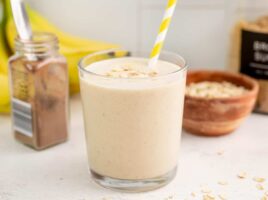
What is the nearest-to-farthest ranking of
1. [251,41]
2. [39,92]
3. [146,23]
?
[39,92], [251,41], [146,23]

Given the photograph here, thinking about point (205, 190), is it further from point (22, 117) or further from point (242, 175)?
point (22, 117)

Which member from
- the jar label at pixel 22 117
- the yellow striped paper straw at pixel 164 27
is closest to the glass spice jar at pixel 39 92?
the jar label at pixel 22 117

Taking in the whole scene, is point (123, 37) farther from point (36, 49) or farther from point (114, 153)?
point (114, 153)

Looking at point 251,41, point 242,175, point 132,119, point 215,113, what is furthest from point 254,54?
point 132,119

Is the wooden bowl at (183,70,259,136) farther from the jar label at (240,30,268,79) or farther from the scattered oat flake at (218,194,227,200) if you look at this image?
the scattered oat flake at (218,194,227,200)

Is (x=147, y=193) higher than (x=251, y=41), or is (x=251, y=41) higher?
(x=251, y=41)

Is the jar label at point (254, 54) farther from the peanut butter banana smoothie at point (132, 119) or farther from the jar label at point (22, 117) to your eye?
the jar label at point (22, 117)
